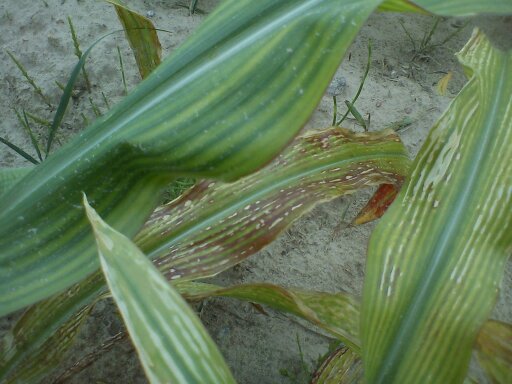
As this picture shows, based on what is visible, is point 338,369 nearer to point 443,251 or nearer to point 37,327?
point 443,251

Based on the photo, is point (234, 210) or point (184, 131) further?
point (234, 210)

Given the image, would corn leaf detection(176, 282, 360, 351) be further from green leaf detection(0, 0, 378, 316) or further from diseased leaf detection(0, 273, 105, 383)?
green leaf detection(0, 0, 378, 316)

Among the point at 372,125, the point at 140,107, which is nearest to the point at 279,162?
the point at 140,107

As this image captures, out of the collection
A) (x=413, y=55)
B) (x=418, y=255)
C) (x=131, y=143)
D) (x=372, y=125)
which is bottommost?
(x=418, y=255)

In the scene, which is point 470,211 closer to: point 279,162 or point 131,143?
point 279,162

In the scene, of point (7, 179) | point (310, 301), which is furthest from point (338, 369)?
point (7, 179)

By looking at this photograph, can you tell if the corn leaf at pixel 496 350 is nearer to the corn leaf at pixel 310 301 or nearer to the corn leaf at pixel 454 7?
the corn leaf at pixel 310 301
